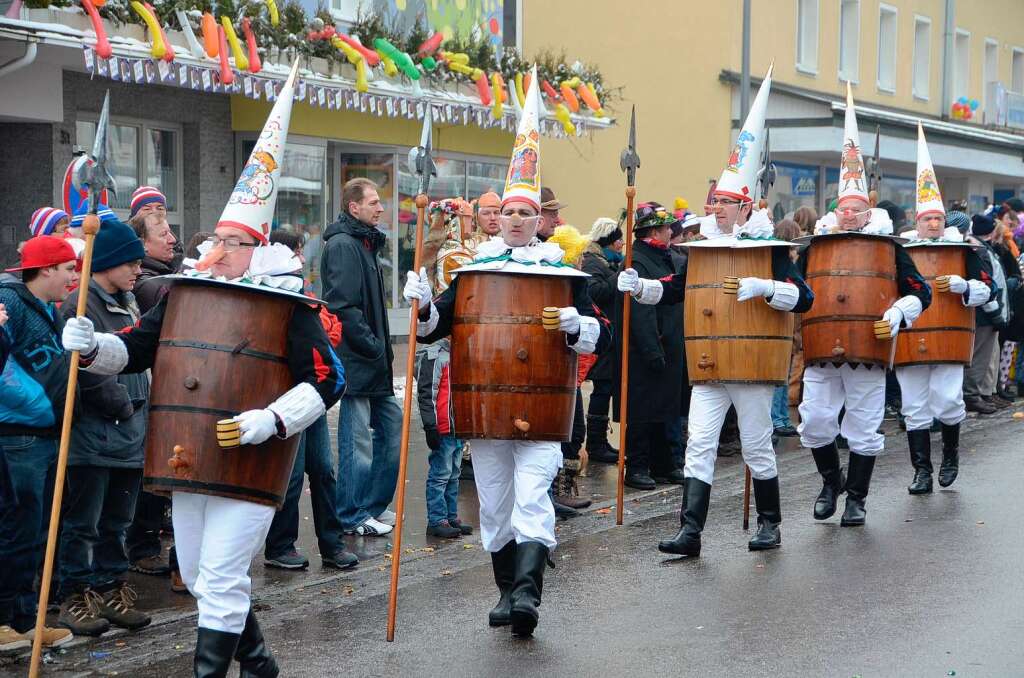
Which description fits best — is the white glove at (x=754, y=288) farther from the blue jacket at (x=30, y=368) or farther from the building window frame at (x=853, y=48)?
the building window frame at (x=853, y=48)

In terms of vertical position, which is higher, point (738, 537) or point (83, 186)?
point (83, 186)

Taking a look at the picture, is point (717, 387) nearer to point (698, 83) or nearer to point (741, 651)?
point (741, 651)

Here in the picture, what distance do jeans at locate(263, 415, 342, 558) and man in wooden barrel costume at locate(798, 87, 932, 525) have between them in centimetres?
309

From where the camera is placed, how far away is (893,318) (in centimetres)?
845

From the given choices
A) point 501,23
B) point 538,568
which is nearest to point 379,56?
point 501,23

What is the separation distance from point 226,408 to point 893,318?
478 centimetres

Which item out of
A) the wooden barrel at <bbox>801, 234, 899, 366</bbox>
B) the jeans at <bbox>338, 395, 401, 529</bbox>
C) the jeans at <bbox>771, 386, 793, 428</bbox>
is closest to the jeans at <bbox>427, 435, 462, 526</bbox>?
the jeans at <bbox>338, 395, 401, 529</bbox>

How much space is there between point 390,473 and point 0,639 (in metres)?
2.88

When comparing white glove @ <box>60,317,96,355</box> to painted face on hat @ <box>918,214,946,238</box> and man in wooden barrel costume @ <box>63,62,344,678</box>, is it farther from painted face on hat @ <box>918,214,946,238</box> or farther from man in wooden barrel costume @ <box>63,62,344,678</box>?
painted face on hat @ <box>918,214,946,238</box>

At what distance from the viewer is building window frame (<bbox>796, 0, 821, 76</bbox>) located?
26417mm

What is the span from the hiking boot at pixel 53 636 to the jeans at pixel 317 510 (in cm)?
156

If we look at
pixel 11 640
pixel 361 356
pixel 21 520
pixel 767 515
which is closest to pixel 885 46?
pixel 767 515

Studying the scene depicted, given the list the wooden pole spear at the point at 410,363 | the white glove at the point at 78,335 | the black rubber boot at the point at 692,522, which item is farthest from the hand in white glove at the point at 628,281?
the white glove at the point at 78,335

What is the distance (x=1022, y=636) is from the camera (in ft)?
19.8
